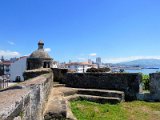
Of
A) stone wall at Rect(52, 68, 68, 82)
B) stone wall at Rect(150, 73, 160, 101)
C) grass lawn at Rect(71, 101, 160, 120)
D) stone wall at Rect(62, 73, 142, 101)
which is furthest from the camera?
stone wall at Rect(52, 68, 68, 82)

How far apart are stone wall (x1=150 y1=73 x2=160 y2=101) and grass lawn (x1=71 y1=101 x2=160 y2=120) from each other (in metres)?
1.64

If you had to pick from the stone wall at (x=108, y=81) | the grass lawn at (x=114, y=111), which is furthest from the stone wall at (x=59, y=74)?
the grass lawn at (x=114, y=111)

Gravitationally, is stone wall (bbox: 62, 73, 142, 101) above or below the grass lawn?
above

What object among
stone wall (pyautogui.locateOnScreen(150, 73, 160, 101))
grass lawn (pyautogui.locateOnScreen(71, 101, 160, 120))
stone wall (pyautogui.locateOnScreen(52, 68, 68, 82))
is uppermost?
stone wall (pyautogui.locateOnScreen(52, 68, 68, 82))

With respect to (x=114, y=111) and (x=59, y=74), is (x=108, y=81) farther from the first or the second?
(x=114, y=111)

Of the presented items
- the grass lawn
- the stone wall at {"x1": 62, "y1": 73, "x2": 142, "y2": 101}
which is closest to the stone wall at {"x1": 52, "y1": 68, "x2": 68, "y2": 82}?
the stone wall at {"x1": 62, "y1": 73, "x2": 142, "y2": 101}

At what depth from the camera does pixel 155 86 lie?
15406 millimetres

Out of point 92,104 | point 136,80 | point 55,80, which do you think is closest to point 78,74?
point 55,80

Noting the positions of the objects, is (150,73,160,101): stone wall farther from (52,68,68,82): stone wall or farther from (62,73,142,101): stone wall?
(52,68,68,82): stone wall

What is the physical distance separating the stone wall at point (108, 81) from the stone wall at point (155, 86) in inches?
27.1

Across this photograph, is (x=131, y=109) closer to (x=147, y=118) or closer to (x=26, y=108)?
(x=147, y=118)

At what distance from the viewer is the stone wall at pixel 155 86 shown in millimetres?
15258

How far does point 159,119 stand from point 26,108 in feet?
25.4

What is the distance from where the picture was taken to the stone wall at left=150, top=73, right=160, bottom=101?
50.1 ft
